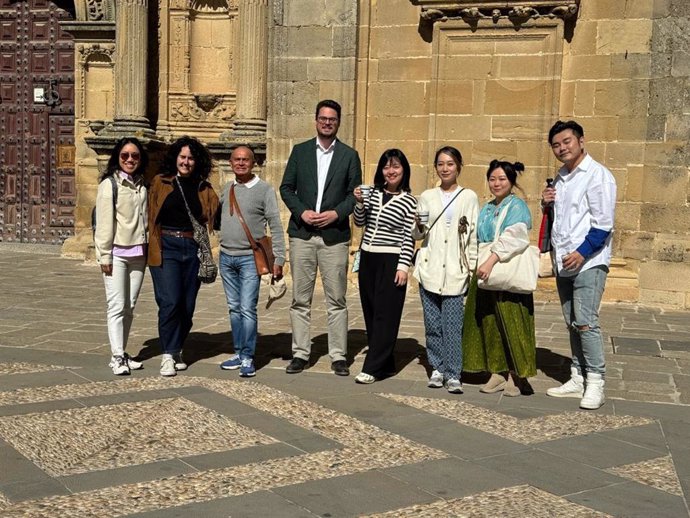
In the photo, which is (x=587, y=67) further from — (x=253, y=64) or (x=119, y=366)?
(x=119, y=366)

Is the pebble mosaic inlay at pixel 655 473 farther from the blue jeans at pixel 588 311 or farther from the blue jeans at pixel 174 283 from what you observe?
the blue jeans at pixel 174 283

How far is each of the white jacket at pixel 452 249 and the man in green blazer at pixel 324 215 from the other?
727 mm

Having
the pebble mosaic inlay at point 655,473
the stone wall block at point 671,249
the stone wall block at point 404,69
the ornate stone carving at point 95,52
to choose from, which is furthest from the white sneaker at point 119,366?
the ornate stone carving at point 95,52

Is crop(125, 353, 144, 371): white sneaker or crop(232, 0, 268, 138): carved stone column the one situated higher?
crop(232, 0, 268, 138): carved stone column

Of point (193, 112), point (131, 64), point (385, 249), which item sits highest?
point (131, 64)

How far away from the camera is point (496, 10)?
34.2 ft

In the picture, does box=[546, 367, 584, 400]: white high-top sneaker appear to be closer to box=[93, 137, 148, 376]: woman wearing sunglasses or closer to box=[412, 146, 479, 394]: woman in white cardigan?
box=[412, 146, 479, 394]: woman in white cardigan

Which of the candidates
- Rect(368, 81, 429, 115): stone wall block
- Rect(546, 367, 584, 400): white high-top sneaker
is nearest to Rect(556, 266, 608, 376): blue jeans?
Rect(546, 367, 584, 400): white high-top sneaker

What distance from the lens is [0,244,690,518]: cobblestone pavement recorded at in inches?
154

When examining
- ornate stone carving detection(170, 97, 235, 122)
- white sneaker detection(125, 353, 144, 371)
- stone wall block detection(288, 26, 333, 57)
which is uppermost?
stone wall block detection(288, 26, 333, 57)

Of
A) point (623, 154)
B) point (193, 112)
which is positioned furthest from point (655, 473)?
point (193, 112)

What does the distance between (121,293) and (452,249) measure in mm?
2450

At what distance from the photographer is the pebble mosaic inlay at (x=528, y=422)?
5066 millimetres

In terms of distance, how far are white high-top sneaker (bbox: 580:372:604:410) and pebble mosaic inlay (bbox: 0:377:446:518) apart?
1480 millimetres
